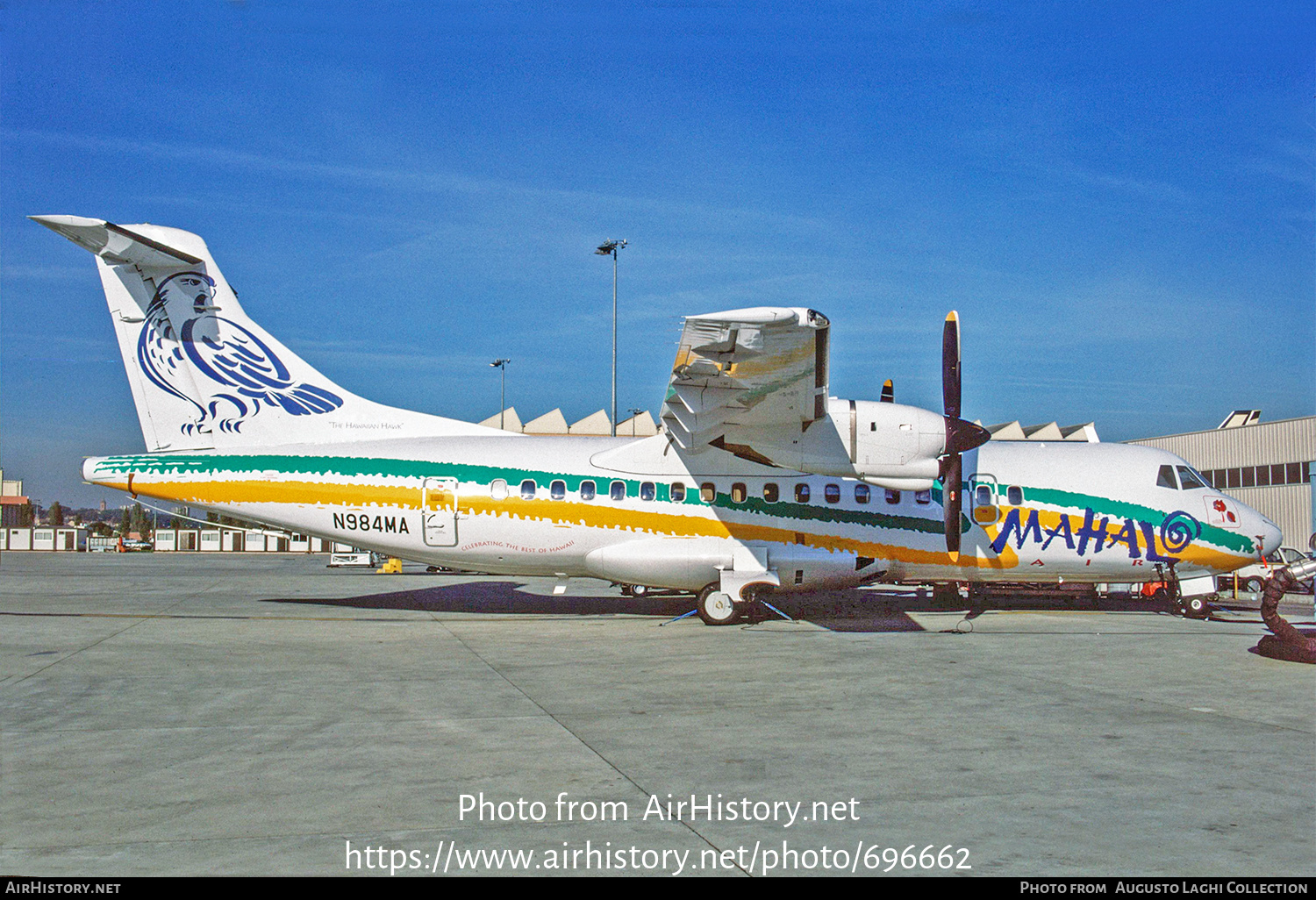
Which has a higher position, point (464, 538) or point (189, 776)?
point (464, 538)

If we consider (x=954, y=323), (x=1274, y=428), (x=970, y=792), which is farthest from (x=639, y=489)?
(x=1274, y=428)

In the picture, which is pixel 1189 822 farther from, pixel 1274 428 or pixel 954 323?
pixel 1274 428

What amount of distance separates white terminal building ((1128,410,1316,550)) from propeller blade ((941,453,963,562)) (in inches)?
800

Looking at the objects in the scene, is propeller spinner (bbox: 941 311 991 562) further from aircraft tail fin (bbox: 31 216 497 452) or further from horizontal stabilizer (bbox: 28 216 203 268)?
horizontal stabilizer (bbox: 28 216 203 268)

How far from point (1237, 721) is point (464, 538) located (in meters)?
12.7

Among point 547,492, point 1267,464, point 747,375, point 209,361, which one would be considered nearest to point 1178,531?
point 747,375

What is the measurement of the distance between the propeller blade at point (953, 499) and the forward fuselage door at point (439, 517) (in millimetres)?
9071

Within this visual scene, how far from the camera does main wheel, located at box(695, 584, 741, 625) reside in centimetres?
1734

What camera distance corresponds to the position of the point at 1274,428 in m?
36.3

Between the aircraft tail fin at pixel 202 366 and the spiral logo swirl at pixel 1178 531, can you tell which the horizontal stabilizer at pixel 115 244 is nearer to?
the aircraft tail fin at pixel 202 366

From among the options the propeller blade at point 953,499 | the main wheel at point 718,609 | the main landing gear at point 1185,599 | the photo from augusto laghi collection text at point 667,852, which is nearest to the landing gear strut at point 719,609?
the main wheel at point 718,609

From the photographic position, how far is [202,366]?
17.6m

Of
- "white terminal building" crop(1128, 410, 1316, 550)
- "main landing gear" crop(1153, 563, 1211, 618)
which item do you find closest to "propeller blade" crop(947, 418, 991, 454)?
"main landing gear" crop(1153, 563, 1211, 618)

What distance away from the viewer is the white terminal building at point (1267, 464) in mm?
34750
